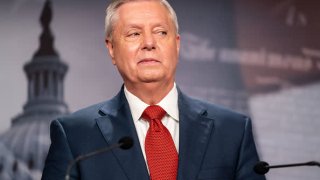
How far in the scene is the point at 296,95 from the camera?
3.90 metres

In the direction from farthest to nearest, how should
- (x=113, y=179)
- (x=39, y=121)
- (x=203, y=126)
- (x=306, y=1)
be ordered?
1. (x=306, y=1)
2. (x=39, y=121)
3. (x=203, y=126)
4. (x=113, y=179)

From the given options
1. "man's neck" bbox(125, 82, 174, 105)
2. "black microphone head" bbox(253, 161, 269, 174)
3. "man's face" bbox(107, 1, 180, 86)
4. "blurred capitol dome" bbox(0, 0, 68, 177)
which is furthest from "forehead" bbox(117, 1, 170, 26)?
"blurred capitol dome" bbox(0, 0, 68, 177)

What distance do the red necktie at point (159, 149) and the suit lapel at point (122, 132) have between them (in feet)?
0.11

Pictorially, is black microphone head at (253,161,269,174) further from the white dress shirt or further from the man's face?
the man's face

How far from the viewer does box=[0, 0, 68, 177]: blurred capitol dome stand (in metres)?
3.66

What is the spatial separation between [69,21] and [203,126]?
1815mm

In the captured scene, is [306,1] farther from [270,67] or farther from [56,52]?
[56,52]

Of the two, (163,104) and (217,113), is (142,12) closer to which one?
(163,104)

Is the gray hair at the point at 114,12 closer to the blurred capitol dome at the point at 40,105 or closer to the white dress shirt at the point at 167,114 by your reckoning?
the white dress shirt at the point at 167,114

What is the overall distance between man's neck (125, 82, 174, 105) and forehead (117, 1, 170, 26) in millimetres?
197

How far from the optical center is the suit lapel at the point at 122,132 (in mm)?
1991

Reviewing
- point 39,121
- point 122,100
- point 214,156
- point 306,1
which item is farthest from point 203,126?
point 306,1

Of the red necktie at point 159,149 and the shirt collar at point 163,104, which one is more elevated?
the shirt collar at point 163,104

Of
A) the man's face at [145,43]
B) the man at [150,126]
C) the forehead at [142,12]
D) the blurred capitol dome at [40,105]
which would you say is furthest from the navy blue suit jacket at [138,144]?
the blurred capitol dome at [40,105]
